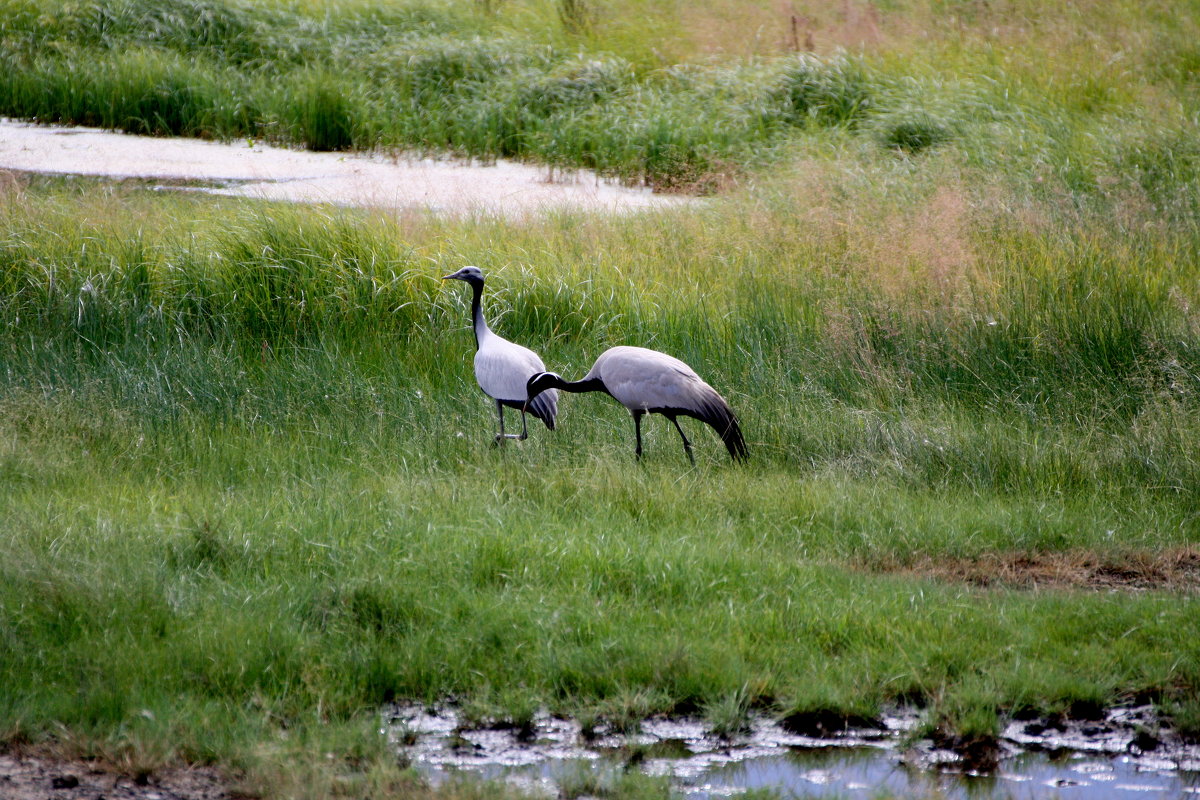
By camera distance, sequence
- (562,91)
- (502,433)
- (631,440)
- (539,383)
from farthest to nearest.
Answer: (562,91), (631,440), (502,433), (539,383)

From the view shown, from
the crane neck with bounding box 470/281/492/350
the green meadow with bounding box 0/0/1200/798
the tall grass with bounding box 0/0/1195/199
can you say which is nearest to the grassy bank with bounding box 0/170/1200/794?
the green meadow with bounding box 0/0/1200/798

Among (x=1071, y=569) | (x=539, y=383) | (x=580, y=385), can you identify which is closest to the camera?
(x=1071, y=569)

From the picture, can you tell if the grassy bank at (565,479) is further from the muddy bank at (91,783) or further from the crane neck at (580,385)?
the crane neck at (580,385)

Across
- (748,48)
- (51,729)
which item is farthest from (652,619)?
(748,48)

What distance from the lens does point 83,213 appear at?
29.2ft

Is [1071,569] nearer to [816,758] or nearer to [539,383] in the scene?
[816,758]

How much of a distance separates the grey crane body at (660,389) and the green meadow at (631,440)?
257 millimetres

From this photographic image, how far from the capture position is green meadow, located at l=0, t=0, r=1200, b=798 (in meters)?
3.99

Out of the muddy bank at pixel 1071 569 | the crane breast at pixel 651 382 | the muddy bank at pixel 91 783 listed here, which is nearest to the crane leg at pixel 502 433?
the crane breast at pixel 651 382

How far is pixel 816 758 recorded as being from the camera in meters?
3.73

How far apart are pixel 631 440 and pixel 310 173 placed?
22.1ft

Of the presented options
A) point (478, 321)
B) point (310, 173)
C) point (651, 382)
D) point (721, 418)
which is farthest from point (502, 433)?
point (310, 173)

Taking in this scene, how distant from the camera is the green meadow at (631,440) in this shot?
3990 mm

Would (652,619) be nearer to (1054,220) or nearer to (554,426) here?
(554,426)
